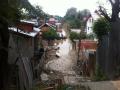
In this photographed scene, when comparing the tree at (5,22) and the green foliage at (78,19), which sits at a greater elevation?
the green foliage at (78,19)

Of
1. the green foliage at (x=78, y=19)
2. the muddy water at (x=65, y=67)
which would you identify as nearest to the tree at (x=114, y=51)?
the muddy water at (x=65, y=67)

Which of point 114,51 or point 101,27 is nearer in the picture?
point 114,51

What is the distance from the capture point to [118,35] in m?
16.7

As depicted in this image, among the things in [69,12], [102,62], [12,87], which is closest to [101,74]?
[102,62]

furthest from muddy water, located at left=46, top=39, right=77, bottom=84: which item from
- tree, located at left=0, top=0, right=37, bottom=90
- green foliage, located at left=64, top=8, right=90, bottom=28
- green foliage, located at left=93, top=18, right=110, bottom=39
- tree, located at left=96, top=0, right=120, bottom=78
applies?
green foliage, located at left=64, top=8, right=90, bottom=28

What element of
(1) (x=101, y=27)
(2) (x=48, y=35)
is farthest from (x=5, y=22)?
(2) (x=48, y=35)

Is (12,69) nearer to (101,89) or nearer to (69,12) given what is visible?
(101,89)

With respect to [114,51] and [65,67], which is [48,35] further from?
[114,51]

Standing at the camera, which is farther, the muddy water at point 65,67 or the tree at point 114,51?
the muddy water at point 65,67

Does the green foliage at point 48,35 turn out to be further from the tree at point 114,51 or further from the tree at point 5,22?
the tree at point 5,22

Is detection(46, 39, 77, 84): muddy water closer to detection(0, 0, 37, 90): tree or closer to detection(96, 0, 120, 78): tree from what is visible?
detection(96, 0, 120, 78): tree

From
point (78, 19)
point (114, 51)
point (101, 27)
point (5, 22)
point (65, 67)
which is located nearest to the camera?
point (5, 22)

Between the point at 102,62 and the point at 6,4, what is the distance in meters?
10.4

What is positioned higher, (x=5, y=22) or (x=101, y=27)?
(x=101, y=27)
